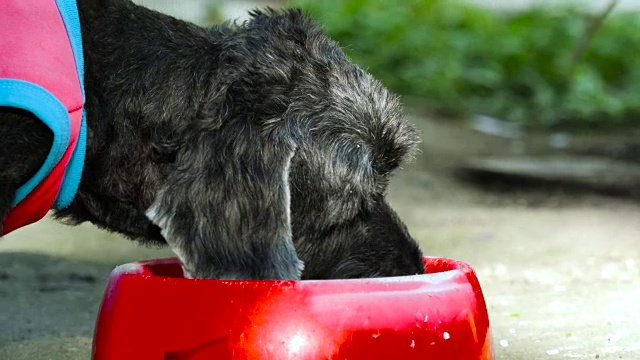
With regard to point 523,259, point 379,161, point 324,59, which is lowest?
point 523,259

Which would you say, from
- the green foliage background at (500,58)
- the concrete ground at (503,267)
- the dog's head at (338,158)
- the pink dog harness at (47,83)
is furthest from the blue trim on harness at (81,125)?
the green foliage background at (500,58)

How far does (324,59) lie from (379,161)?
14.0 inches

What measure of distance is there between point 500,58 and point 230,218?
11.2 m

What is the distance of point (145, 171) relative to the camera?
293cm

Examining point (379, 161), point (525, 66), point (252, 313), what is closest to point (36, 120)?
point (252, 313)

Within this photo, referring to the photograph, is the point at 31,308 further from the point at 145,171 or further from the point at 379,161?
the point at 379,161

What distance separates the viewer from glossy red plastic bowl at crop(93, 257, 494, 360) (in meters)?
2.58

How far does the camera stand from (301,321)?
8.50 feet

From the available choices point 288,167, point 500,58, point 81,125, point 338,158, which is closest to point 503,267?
point 338,158

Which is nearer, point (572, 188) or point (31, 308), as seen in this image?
point (31, 308)

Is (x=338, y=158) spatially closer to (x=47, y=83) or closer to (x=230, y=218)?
(x=230, y=218)

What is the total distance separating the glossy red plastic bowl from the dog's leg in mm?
460

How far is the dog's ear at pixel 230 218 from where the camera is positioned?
2713 mm

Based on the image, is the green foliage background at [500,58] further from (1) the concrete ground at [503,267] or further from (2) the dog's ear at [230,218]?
(2) the dog's ear at [230,218]
